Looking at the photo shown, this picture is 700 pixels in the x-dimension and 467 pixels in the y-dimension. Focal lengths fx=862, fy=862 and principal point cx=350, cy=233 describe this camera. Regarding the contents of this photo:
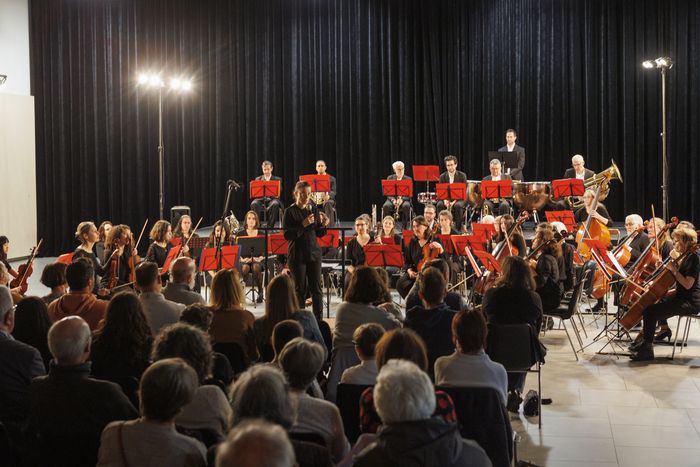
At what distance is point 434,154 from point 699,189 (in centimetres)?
464

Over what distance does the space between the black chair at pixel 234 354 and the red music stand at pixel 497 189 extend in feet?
24.2

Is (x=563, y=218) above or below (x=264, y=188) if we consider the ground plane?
below

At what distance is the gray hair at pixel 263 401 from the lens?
2635 millimetres

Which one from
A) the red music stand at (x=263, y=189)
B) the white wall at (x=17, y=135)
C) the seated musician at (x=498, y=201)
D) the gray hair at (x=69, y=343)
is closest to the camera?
the gray hair at (x=69, y=343)

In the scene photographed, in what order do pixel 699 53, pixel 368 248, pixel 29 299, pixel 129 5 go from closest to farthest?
pixel 29 299, pixel 368 248, pixel 699 53, pixel 129 5

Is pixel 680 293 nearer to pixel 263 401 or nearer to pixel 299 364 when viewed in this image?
pixel 299 364

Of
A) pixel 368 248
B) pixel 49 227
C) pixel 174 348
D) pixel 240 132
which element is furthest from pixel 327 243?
pixel 49 227

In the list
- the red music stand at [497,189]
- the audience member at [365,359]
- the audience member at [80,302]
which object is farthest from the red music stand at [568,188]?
the audience member at [365,359]

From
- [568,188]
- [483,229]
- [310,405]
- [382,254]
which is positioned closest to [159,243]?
[382,254]

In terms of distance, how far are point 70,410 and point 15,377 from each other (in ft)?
2.42

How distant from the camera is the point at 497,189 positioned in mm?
11609

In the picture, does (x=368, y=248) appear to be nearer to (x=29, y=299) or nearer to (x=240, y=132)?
(x=29, y=299)

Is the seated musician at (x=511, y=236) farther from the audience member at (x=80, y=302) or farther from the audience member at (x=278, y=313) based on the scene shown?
the audience member at (x=80, y=302)

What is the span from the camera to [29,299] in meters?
4.66
